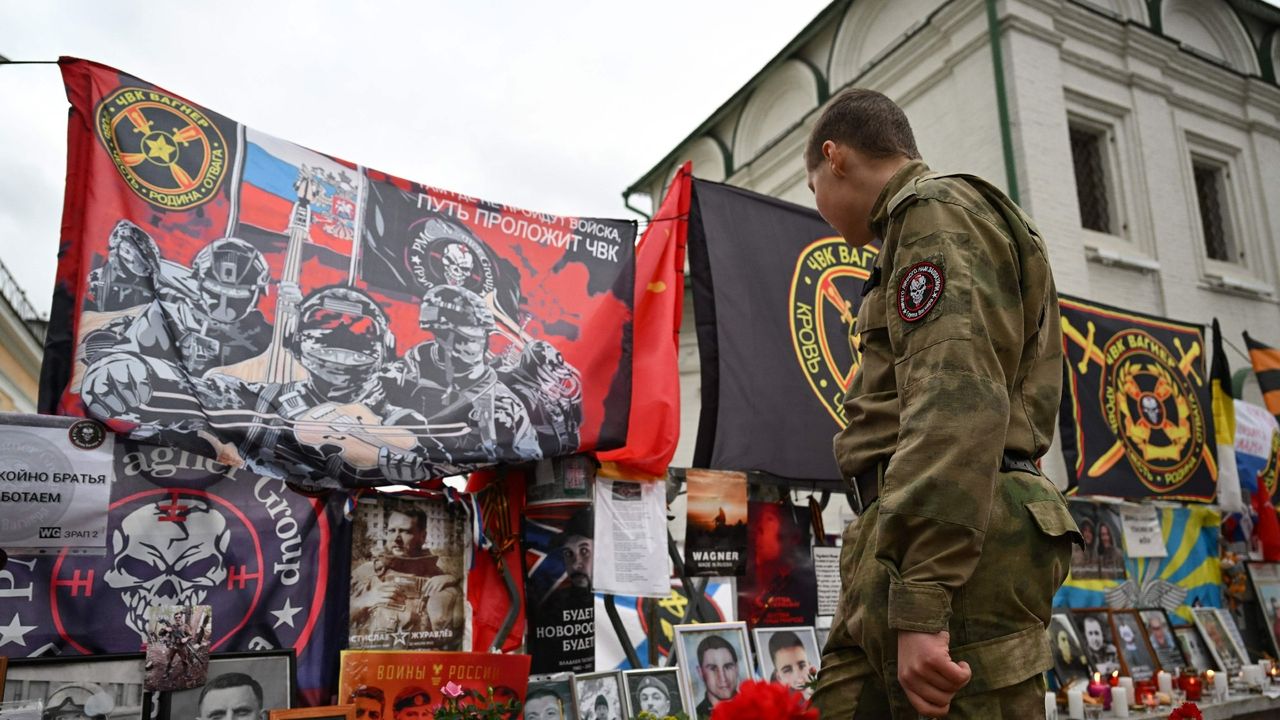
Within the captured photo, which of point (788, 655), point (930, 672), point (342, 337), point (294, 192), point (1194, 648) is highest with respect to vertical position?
point (294, 192)

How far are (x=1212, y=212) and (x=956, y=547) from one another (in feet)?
36.4

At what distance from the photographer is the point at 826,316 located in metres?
4.66

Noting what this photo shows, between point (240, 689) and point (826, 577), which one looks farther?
point (826, 577)

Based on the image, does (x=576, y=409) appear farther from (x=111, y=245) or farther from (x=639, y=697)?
(x=111, y=245)

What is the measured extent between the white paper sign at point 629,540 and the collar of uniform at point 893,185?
217cm

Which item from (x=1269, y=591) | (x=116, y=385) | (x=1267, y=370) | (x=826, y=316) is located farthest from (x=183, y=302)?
(x=1267, y=370)

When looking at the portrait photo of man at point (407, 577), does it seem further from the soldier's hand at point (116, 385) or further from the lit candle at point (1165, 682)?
the lit candle at point (1165, 682)

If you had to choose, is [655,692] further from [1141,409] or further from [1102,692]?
[1141,409]

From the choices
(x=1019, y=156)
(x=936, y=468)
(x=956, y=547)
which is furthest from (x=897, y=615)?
(x=1019, y=156)

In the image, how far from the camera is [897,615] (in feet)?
4.76

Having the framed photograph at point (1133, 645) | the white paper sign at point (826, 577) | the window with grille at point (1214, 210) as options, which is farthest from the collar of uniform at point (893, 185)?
the window with grille at point (1214, 210)

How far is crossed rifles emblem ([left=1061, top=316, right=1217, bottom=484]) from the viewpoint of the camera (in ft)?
19.7

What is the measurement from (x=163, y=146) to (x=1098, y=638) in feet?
19.8

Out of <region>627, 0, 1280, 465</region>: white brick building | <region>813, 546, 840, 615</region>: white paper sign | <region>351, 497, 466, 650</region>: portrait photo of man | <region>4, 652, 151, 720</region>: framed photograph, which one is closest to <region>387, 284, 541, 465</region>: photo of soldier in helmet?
<region>351, 497, 466, 650</region>: portrait photo of man
